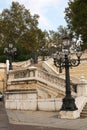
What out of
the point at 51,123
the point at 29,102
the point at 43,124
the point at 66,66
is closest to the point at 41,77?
the point at 29,102

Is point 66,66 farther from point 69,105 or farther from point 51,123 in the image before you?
point 51,123

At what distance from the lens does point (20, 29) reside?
69.8 m

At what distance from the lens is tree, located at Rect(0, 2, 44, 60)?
223 ft

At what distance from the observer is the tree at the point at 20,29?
223 ft

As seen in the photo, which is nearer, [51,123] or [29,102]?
[51,123]

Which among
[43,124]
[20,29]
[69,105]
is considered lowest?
[43,124]

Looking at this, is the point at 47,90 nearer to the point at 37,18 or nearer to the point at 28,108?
the point at 28,108

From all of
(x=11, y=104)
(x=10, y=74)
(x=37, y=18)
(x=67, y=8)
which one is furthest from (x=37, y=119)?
(x=37, y=18)

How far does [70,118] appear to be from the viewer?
21.8 m

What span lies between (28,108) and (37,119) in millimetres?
6127

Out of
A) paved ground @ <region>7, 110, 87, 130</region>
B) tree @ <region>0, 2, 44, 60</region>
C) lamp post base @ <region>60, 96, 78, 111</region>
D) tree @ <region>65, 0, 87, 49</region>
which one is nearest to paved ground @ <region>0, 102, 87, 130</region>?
paved ground @ <region>7, 110, 87, 130</region>

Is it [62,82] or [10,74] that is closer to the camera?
[62,82]

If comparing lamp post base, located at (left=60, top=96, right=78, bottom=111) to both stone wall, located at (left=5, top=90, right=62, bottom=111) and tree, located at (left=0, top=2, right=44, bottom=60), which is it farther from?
tree, located at (left=0, top=2, right=44, bottom=60)

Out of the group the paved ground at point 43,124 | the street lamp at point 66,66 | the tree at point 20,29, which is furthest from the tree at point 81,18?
the paved ground at point 43,124
